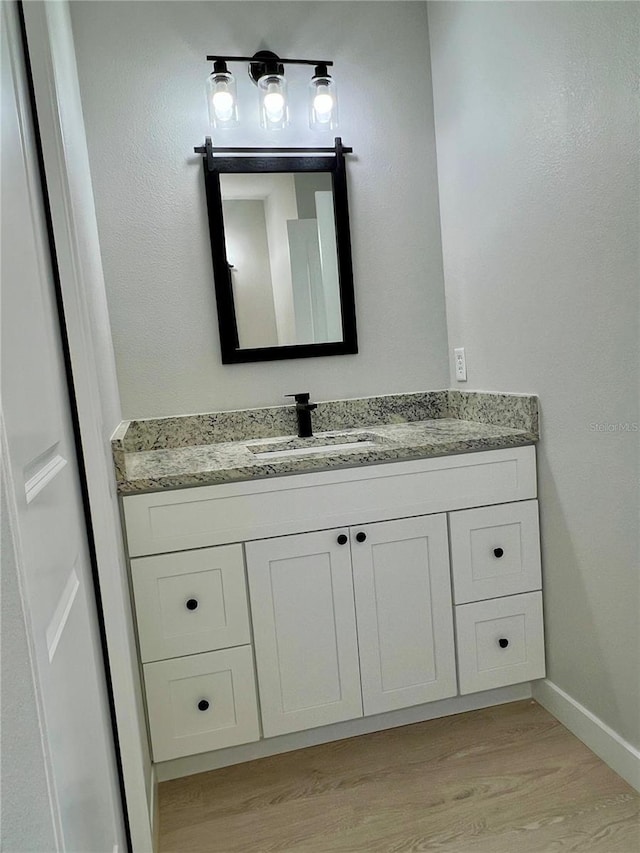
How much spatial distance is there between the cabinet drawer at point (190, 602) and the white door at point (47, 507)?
0.36 metres

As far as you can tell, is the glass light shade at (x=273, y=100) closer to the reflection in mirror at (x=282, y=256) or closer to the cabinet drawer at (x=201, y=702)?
the reflection in mirror at (x=282, y=256)

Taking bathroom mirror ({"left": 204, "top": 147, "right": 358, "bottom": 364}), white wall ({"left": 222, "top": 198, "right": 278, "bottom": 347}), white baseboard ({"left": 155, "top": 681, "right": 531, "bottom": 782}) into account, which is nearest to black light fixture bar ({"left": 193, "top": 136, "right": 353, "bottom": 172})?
bathroom mirror ({"left": 204, "top": 147, "right": 358, "bottom": 364})

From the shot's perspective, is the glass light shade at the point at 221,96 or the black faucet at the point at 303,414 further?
the black faucet at the point at 303,414

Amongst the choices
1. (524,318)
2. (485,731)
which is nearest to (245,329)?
(524,318)

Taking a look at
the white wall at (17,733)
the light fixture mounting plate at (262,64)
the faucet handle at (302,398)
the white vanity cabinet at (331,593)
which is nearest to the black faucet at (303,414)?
the faucet handle at (302,398)

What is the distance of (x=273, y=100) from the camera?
1989 mm

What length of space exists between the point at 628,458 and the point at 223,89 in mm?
1663

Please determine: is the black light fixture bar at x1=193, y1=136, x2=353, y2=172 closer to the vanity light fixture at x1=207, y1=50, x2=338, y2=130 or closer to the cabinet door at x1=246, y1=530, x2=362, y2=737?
the vanity light fixture at x1=207, y1=50, x2=338, y2=130

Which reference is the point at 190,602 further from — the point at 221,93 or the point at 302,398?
the point at 221,93

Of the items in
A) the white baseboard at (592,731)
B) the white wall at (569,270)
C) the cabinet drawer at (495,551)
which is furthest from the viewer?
the cabinet drawer at (495,551)

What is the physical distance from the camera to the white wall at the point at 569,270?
1404 mm

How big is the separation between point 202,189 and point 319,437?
0.93 meters

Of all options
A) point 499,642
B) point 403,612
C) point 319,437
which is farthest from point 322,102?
point 499,642

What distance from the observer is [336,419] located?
7.23ft
